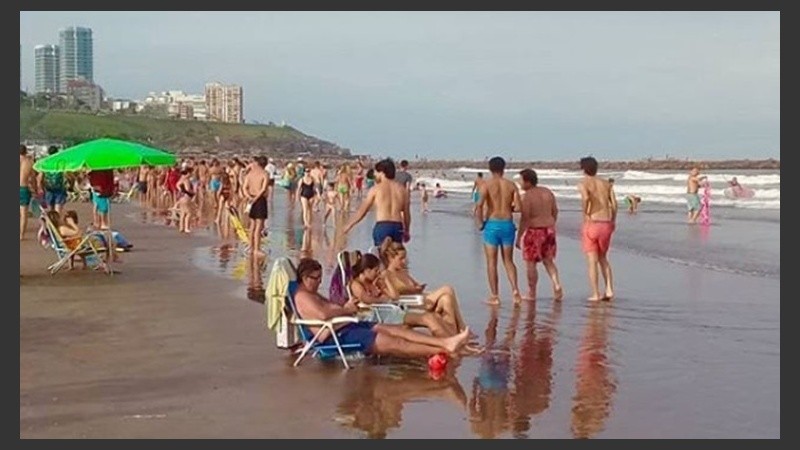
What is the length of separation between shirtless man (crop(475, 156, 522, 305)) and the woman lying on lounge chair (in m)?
2.67

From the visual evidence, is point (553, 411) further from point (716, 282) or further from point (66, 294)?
point (716, 282)

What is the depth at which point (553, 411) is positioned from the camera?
20.7 feet

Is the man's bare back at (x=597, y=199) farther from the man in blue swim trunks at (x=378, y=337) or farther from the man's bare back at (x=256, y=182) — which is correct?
the man's bare back at (x=256, y=182)

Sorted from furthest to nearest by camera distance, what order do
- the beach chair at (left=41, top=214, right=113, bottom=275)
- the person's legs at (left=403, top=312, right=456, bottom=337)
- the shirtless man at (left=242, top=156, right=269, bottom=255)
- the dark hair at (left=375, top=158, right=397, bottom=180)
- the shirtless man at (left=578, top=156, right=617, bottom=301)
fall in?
the shirtless man at (left=242, top=156, right=269, bottom=255) → the beach chair at (left=41, top=214, right=113, bottom=275) → the shirtless man at (left=578, top=156, right=617, bottom=301) → the dark hair at (left=375, top=158, right=397, bottom=180) → the person's legs at (left=403, top=312, right=456, bottom=337)

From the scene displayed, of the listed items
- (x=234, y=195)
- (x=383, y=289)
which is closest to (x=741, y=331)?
(x=383, y=289)

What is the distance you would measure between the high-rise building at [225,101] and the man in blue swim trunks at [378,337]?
14017 centimetres

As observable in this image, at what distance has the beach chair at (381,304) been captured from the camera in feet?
27.5

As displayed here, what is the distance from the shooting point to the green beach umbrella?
40.5 ft

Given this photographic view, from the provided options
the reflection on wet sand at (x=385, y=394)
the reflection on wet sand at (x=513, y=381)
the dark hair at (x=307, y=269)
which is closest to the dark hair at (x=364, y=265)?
the dark hair at (x=307, y=269)

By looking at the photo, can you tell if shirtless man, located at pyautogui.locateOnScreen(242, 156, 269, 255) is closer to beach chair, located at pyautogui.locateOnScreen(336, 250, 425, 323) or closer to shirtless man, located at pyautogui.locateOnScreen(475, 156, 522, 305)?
shirtless man, located at pyautogui.locateOnScreen(475, 156, 522, 305)

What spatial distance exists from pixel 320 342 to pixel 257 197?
7.49m

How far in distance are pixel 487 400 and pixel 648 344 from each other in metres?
2.77

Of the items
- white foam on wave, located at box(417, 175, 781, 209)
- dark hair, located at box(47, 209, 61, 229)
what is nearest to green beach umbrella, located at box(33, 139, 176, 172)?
dark hair, located at box(47, 209, 61, 229)

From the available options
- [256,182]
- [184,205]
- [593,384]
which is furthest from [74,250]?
[184,205]
